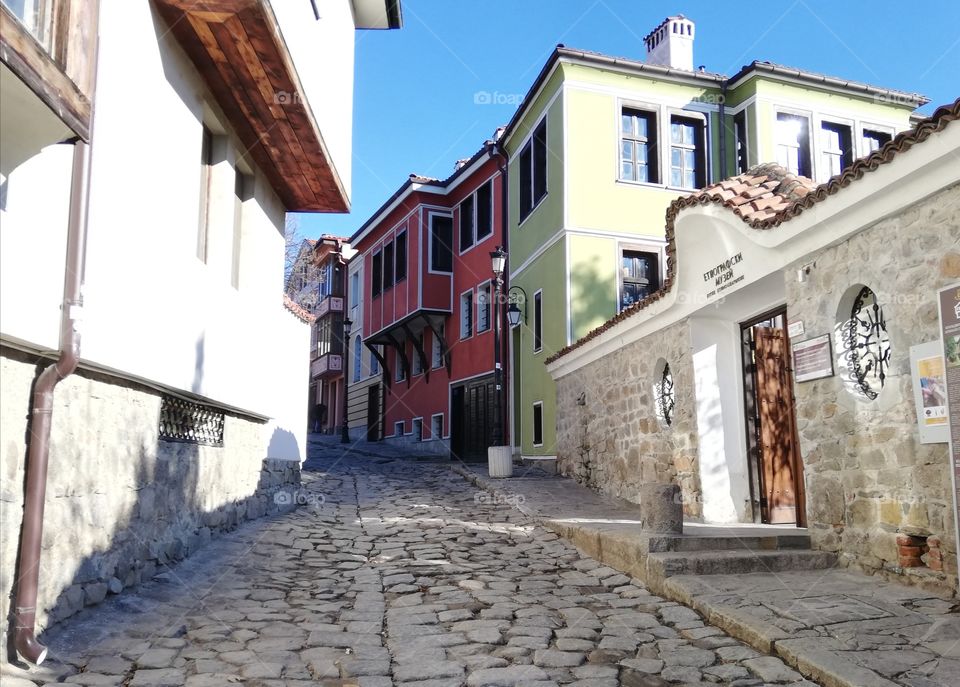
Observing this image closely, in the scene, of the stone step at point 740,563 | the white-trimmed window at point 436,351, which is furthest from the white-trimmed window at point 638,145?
the stone step at point 740,563

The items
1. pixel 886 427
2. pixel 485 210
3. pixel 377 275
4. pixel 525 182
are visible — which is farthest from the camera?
pixel 377 275

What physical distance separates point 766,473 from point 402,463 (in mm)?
9633

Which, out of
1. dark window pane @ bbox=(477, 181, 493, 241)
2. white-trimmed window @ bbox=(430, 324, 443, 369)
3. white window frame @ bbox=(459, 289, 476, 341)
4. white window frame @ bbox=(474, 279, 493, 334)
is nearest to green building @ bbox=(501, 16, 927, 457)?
white window frame @ bbox=(474, 279, 493, 334)

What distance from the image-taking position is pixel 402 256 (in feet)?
73.5

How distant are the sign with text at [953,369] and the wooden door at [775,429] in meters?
3.28

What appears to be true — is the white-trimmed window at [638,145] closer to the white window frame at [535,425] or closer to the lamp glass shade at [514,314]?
the lamp glass shade at [514,314]

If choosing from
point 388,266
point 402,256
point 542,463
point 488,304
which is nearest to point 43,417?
point 542,463

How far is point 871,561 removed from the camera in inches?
219

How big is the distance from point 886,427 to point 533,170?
11218 millimetres

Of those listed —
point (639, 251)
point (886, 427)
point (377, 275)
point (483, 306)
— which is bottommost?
point (886, 427)

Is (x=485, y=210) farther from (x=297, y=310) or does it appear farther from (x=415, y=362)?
(x=297, y=310)

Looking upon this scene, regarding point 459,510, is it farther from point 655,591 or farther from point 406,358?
point 406,358

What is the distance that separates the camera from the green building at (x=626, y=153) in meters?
14.1

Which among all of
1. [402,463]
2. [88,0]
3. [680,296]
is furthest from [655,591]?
[402,463]
